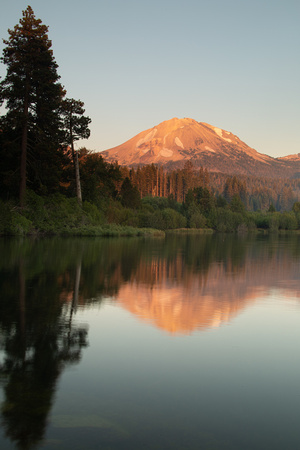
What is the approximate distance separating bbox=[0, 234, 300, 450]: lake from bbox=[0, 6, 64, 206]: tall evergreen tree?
25476mm

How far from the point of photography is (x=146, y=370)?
471 cm

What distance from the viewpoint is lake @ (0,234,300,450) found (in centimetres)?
333

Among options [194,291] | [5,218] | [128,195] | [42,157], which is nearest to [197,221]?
[128,195]

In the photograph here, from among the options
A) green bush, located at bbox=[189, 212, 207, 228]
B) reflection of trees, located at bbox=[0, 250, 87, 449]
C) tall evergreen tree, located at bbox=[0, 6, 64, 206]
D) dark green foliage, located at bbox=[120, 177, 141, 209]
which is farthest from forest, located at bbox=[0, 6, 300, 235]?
green bush, located at bbox=[189, 212, 207, 228]

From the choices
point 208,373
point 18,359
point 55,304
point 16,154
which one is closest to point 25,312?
point 55,304

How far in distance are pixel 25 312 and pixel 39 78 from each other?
3056cm

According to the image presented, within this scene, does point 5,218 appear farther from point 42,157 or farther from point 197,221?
point 197,221

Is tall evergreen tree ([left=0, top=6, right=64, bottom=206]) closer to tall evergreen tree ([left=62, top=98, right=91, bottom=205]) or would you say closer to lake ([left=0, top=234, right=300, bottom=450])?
tall evergreen tree ([left=62, top=98, right=91, bottom=205])

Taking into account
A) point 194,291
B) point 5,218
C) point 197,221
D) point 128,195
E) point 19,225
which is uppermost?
point 128,195

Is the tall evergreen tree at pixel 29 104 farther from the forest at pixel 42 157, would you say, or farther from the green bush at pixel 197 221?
the green bush at pixel 197 221

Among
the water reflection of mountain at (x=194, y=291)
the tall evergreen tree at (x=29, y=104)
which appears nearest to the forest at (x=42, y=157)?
the tall evergreen tree at (x=29, y=104)

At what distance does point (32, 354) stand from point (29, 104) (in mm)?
32429

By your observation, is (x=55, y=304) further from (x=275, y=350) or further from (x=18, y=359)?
(x=275, y=350)

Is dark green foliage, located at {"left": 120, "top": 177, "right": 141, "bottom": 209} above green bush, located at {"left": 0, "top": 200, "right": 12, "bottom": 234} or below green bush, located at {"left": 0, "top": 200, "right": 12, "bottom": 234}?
above
